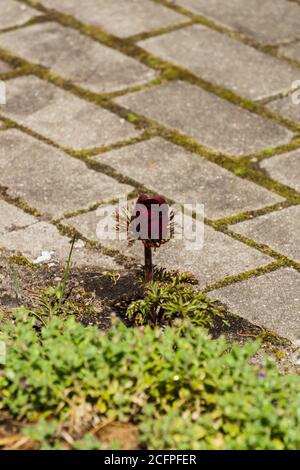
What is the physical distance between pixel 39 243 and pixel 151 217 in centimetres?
101

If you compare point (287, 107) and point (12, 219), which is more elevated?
point (287, 107)

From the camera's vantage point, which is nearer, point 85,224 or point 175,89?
point 85,224

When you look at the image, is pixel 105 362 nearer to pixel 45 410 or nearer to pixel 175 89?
pixel 45 410

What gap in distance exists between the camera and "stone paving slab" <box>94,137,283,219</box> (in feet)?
16.3

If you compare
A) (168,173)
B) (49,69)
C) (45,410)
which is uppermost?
(49,69)

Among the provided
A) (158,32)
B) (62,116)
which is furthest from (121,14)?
(62,116)

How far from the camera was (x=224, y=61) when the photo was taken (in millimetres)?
6234

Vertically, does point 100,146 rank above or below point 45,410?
above

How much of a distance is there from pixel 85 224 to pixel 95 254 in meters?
0.25

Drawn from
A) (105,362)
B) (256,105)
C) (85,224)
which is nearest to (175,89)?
(256,105)

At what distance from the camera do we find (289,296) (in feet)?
14.1

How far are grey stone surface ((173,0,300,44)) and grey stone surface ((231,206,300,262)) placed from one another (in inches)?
76.0

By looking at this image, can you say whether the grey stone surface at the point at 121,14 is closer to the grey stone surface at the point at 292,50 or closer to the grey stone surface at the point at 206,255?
the grey stone surface at the point at 292,50

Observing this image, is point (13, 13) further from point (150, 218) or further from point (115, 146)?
point (150, 218)
